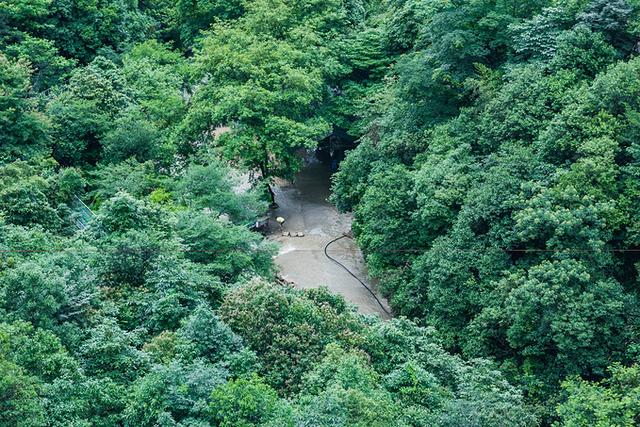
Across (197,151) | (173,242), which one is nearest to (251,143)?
(197,151)

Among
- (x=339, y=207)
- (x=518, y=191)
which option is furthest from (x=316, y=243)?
(x=518, y=191)

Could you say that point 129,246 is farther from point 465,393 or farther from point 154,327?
point 465,393

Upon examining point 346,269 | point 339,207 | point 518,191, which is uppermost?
point 518,191

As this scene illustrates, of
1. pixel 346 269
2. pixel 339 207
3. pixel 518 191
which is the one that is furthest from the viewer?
pixel 339 207

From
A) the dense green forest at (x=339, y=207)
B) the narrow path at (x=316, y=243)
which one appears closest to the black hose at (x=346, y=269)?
the narrow path at (x=316, y=243)

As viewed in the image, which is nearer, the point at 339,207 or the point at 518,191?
the point at 518,191

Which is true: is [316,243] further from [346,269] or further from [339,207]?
[346,269]

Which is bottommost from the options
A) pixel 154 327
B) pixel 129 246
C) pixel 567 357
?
pixel 567 357

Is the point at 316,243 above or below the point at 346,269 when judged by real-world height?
above
